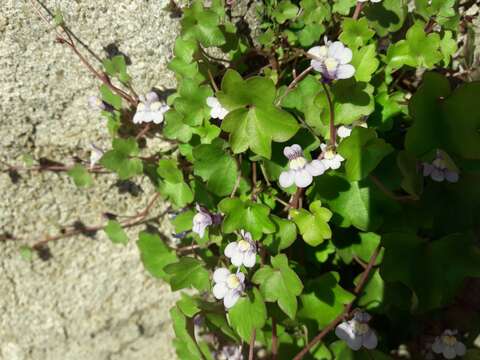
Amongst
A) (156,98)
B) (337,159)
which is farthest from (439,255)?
(156,98)

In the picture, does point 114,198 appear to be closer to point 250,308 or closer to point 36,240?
point 36,240

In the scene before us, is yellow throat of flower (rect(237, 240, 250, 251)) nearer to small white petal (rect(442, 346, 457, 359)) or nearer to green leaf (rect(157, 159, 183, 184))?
green leaf (rect(157, 159, 183, 184))

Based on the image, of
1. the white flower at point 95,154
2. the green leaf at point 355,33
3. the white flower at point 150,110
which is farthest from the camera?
the white flower at point 95,154

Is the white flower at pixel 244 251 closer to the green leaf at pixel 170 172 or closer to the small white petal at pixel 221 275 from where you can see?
the small white petal at pixel 221 275

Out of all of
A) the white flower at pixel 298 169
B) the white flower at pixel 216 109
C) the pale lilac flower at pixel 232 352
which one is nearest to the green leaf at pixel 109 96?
the white flower at pixel 216 109

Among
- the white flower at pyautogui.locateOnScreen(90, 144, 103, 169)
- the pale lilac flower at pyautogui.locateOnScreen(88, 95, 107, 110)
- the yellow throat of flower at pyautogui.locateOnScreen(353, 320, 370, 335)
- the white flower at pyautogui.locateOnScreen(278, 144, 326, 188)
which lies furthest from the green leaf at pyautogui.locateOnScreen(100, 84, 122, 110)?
the yellow throat of flower at pyautogui.locateOnScreen(353, 320, 370, 335)

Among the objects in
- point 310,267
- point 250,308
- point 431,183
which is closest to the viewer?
point 250,308

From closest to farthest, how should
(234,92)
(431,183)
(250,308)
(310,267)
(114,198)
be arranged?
(234,92) < (250,308) < (431,183) < (310,267) < (114,198)
